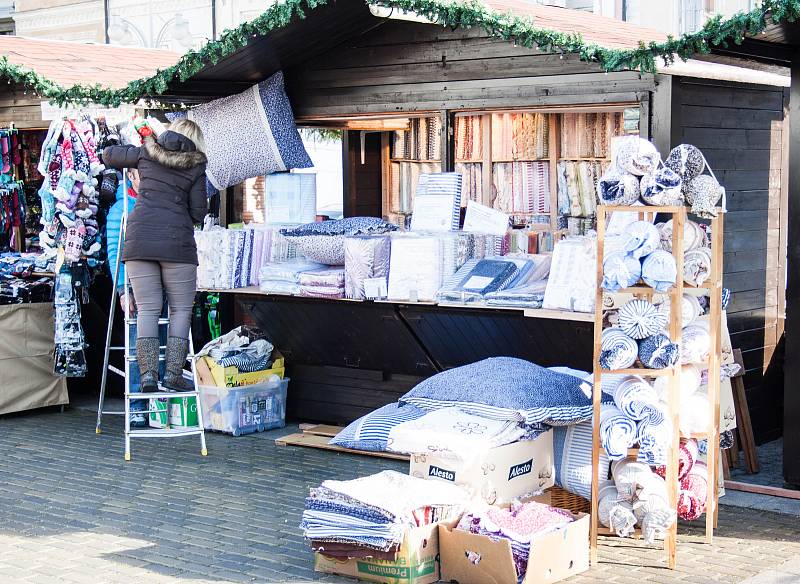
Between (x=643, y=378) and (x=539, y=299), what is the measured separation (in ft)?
4.79

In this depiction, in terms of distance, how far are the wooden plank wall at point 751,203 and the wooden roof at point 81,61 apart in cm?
443

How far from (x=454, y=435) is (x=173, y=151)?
10.1ft

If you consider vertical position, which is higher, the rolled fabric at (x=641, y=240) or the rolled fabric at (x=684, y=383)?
the rolled fabric at (x=641, y=240)

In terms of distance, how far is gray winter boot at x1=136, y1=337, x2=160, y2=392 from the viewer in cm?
784

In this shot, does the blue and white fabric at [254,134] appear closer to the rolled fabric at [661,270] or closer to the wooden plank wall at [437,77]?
the wooden plank wall at [437,77]

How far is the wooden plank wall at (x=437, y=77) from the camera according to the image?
7.48 metres

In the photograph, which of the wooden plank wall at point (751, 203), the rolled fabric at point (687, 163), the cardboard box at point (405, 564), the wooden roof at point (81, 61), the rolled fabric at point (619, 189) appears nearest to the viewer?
the cardboard box at point (405, 564)

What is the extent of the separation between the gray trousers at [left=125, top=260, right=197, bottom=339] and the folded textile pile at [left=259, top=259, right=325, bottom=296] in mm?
686

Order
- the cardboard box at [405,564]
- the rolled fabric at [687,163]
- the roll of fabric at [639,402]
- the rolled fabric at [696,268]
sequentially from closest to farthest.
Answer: the cardboard box at [405,564] < the roll of fabric at [639,402] < the rolled fabric at [696,268] < the rolled fabric at [687,163]

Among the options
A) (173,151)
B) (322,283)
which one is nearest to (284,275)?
(322,283)

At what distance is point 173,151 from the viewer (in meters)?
7.77

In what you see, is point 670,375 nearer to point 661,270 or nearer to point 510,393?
point 661,270

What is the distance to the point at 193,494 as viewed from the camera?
6758 mm

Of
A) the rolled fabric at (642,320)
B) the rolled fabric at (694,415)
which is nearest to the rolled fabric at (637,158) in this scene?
the rolled fabric at (642,320)
